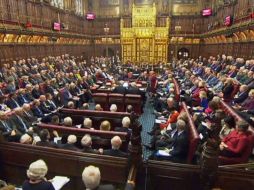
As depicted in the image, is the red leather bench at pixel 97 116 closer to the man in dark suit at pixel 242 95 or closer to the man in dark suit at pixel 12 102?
the man in dark suit at pixel 12 102

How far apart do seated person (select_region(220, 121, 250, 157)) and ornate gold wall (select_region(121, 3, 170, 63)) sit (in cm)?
2297

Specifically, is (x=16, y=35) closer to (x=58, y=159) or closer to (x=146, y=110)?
(x=146, y=110)

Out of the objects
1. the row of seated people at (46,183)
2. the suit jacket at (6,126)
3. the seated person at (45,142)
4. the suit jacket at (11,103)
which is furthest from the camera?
the suit jacket at (11,103)

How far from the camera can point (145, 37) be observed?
26594 millimetres

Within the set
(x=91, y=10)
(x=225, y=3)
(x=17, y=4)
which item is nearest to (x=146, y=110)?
(x=17, y=4)

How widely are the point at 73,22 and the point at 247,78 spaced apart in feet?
66.5

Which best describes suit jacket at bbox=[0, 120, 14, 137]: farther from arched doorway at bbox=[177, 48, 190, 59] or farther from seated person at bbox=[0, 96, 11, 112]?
arched doorway at bbox=[177, 48, 190, 59]

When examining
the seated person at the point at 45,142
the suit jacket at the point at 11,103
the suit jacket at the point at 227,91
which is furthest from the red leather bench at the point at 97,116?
the suit jacket at the point at 227,91

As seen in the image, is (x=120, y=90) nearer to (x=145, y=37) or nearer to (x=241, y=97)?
(x=241, y=97)

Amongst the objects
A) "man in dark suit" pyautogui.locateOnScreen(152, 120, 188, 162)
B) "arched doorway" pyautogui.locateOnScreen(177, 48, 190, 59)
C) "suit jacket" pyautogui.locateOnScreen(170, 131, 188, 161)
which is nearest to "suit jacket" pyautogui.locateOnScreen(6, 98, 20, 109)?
"man in dark suit" pyautogui.locateOnScreen(152, 120, 188, 162)

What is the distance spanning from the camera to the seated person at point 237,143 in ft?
14.3

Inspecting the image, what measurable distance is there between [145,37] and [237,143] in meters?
23.4

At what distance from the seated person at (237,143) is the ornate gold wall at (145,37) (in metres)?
23.0

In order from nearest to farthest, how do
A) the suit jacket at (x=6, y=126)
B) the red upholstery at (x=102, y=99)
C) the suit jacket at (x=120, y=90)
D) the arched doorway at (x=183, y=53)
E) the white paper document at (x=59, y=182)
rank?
1. the white paper document at (x=59, y=182)
2. the suit jacket at (x=6, y=126)
3. the red upholstery at (x=102, y=99)
4. the suit jacket at (x=120, y=90)
5. the arched doorway at (x=183, y=53)
